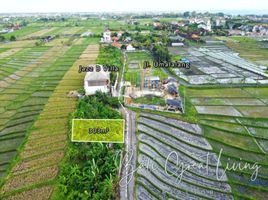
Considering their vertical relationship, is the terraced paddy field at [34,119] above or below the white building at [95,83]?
→ below

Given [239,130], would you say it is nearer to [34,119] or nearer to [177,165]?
[177,165]

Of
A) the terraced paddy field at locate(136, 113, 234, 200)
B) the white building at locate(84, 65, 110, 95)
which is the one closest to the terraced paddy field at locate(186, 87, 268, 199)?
the terraced paddy field at locate(136, 113, 234, 200)

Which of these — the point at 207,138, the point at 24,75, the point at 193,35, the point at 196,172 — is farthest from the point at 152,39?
the point at 196,172

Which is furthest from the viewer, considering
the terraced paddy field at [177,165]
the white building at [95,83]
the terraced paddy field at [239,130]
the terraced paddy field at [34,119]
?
the white building at [95,83]

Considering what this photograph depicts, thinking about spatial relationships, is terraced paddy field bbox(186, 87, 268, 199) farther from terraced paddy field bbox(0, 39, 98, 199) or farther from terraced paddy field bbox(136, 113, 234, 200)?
terraced paddy field bbox(0, 39, 98, 199)

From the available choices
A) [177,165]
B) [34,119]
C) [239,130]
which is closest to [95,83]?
[34,119]

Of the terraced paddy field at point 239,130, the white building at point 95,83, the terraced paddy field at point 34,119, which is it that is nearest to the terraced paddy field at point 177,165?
the terraced paddy field at point 239,130

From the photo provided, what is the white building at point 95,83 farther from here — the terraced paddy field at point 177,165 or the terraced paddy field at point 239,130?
the terraced paddy field at point 239,130
